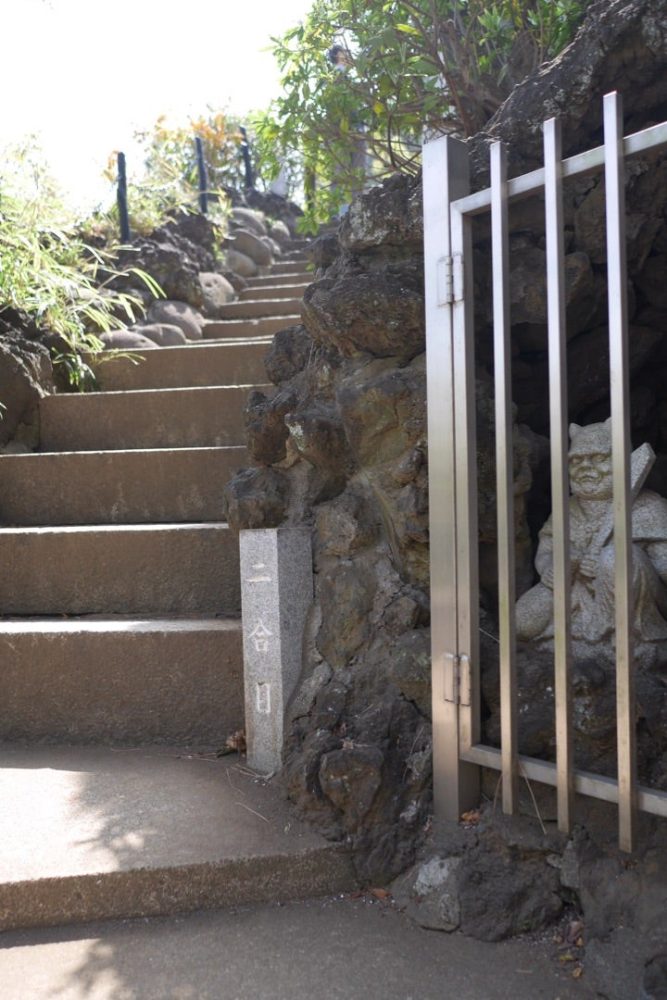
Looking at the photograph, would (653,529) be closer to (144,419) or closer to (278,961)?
(278,961)

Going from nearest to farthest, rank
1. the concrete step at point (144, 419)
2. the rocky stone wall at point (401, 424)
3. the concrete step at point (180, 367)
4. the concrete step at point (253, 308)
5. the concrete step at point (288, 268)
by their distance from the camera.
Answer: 1. the rocky stone wall at point (401, 424)
2. the concrete step at point (144, 419)
3. the concrete step at point (180, 367)
4. the concrete step at point (253, 308)
5. the concrete step at point (288, 268)

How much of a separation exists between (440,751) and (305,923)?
60 centimetres

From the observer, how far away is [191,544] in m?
3.67

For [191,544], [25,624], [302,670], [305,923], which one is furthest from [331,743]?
[25,624]

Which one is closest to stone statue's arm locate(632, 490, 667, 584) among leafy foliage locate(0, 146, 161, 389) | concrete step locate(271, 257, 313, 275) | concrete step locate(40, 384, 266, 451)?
concrete step locate(40, 384, 266, 451)

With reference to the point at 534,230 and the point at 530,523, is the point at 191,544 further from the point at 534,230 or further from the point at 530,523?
the point at 534,230

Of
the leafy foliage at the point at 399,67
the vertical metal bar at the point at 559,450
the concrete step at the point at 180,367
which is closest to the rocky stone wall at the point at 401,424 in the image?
the vertical metal bar at the point at 559,450

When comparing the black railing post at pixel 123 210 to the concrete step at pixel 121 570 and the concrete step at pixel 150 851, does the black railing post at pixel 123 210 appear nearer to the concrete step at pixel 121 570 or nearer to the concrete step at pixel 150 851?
the concrete step at pixel 121 570

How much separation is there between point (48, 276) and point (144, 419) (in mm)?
1080

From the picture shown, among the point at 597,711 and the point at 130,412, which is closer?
the point at 597,711

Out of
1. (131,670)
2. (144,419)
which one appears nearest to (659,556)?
(131,670)

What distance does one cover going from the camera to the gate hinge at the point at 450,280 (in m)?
2.50

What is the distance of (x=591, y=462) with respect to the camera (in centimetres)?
250

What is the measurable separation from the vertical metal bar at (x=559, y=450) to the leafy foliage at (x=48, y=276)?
10.7 ft
